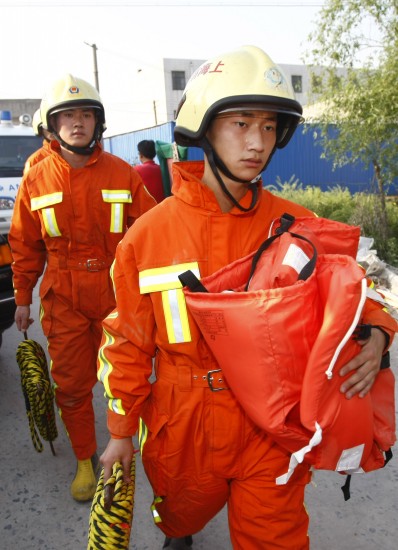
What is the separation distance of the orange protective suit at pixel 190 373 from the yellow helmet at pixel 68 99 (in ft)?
4.78

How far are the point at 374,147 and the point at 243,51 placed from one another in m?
6.92

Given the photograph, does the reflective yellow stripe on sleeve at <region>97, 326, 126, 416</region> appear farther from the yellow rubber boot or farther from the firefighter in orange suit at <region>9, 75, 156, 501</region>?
the yellow rubber boot

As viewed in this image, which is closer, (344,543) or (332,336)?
(332,336)

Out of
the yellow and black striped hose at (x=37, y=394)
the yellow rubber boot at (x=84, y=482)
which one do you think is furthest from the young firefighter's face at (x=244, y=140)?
the yellow rubber boot at (x=84, y=482)

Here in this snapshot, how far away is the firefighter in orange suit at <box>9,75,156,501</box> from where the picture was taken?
2.99 m

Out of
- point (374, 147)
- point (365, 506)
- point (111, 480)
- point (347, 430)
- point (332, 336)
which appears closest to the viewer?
point (332, 336)

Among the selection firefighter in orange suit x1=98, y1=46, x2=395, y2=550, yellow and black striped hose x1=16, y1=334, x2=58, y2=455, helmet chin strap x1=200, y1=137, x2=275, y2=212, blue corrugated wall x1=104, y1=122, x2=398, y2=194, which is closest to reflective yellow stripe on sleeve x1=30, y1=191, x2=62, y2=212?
yellow and black striped hose x1=16, y1=334, x2=58, y2=455

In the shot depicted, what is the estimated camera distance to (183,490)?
193 cm

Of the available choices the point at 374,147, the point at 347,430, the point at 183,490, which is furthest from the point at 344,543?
the point at 374,147

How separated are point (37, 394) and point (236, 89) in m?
2.17

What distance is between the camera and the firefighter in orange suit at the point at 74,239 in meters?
2.99

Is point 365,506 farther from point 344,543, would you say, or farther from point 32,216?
point 32,216

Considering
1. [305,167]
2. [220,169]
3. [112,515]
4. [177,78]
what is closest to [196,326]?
[220,169]

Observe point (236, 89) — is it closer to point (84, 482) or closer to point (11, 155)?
point (84, 482)
